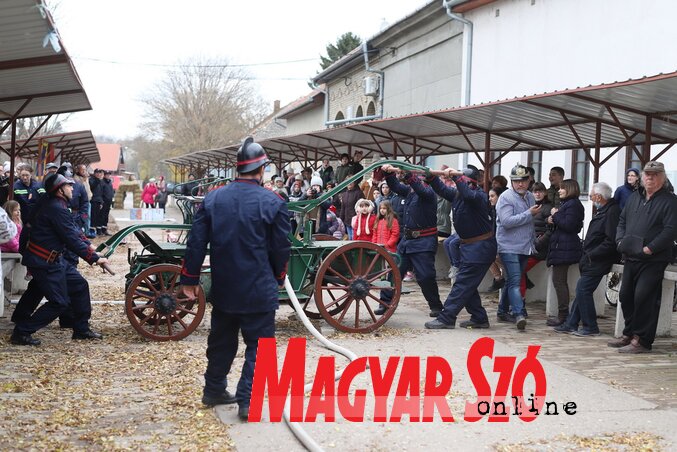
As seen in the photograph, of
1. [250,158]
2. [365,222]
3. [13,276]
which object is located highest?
[250,158]

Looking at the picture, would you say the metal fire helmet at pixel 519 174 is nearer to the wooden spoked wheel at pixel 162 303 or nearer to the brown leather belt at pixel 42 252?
Answer: the wooden spoked wheel at pixel 162 303

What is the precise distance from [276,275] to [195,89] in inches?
2366

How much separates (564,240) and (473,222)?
3.94ft

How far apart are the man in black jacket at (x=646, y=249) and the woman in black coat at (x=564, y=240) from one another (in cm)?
105

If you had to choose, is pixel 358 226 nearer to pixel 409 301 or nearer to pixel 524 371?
pixel 409 301

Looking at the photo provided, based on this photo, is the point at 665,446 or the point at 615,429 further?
the point at 615,429

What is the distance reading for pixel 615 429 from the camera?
5289 mm

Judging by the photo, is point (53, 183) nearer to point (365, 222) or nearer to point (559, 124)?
point (365, 222)

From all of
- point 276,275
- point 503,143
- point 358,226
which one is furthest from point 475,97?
point 276,275

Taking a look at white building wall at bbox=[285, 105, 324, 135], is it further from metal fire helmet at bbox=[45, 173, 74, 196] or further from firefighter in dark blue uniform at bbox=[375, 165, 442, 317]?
metal fire helmet at bbox=[45, 173, 74, 196]

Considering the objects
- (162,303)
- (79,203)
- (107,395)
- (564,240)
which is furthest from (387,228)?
(79,203)

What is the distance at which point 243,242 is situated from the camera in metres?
5.29

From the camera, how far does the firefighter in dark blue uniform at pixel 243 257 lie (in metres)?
5.29

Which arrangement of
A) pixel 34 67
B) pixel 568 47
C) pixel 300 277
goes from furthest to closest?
pixel 568 47, pixel 34 67, pixel 300 277
